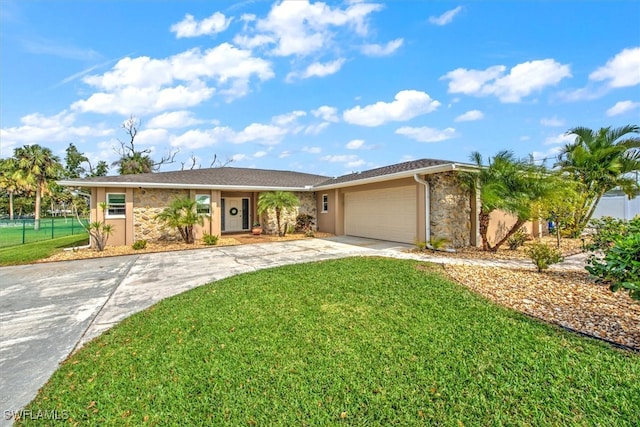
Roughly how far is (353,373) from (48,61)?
1643 centimetres

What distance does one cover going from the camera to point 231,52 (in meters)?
12.2

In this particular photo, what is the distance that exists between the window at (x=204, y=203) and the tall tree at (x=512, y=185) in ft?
37.8

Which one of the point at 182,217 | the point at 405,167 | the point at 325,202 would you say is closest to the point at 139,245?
the point at 182,217

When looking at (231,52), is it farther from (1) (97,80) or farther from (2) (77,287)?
(2) (77,287)

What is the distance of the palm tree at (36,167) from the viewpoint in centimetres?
2722

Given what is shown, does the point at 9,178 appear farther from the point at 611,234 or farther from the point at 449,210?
the point at 611,234

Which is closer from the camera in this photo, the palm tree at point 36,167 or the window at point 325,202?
the window at point 325,202

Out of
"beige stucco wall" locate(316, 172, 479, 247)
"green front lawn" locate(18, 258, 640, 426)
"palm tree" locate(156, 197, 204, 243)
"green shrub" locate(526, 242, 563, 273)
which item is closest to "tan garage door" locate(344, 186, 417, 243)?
"beige stucco wall" locate(316, 172, 479, 247)

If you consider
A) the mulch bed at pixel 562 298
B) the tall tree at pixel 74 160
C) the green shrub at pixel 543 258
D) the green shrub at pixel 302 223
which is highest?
the tall tree at pixel 74 160

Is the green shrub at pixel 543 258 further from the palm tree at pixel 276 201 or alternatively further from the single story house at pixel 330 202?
the palm tree at pixel 276 201

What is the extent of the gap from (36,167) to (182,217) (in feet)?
87.8

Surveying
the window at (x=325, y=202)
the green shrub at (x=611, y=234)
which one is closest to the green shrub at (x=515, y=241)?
the green shrub at (x=611, y=234)

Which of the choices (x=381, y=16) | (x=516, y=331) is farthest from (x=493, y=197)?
(x=381, y=16)

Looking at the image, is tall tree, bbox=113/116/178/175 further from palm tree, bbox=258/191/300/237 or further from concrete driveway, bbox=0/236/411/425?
concrete driveway, bbox=0/236/411/425
